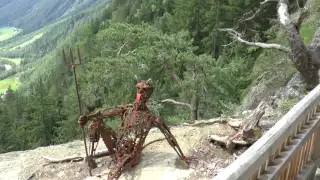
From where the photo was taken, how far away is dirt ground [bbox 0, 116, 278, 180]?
8.38m

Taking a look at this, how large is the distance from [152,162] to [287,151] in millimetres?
4942

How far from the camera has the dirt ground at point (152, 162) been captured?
8.38 metres

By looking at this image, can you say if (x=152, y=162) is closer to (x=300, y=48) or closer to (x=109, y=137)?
(x=109, y=137)

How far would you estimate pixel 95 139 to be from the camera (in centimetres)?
881

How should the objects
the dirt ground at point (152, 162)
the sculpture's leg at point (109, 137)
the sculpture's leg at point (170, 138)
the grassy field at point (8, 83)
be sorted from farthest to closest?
the grassy field at point (8, 83), the sculpture's leg at point (109, 137), the sculpture's leg at point (170, 138), the dirt ground at point (152, 162)

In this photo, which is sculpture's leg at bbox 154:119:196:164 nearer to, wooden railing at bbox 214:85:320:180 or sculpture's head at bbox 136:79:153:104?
sculpture's head at bbox 136:79:153:104

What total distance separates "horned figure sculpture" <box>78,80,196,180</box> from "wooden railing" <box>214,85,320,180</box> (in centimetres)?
384

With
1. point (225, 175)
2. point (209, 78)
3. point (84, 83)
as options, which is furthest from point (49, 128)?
point (225, 175)

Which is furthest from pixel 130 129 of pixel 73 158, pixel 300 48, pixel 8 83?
pixel 8 83

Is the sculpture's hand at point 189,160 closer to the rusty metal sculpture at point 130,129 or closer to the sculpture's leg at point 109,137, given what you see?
the rusty metal sculpture at point 130,129

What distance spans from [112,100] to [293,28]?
1404cm

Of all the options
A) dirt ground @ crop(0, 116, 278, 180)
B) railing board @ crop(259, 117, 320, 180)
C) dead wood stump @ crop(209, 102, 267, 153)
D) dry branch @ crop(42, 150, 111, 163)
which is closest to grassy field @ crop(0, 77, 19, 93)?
dirt ground @ crop(0, 116, 278, 180)

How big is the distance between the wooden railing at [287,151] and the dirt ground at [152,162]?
134 inches

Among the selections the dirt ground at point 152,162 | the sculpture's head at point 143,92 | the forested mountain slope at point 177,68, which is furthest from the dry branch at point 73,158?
the forested mountain slope at point 177,68
